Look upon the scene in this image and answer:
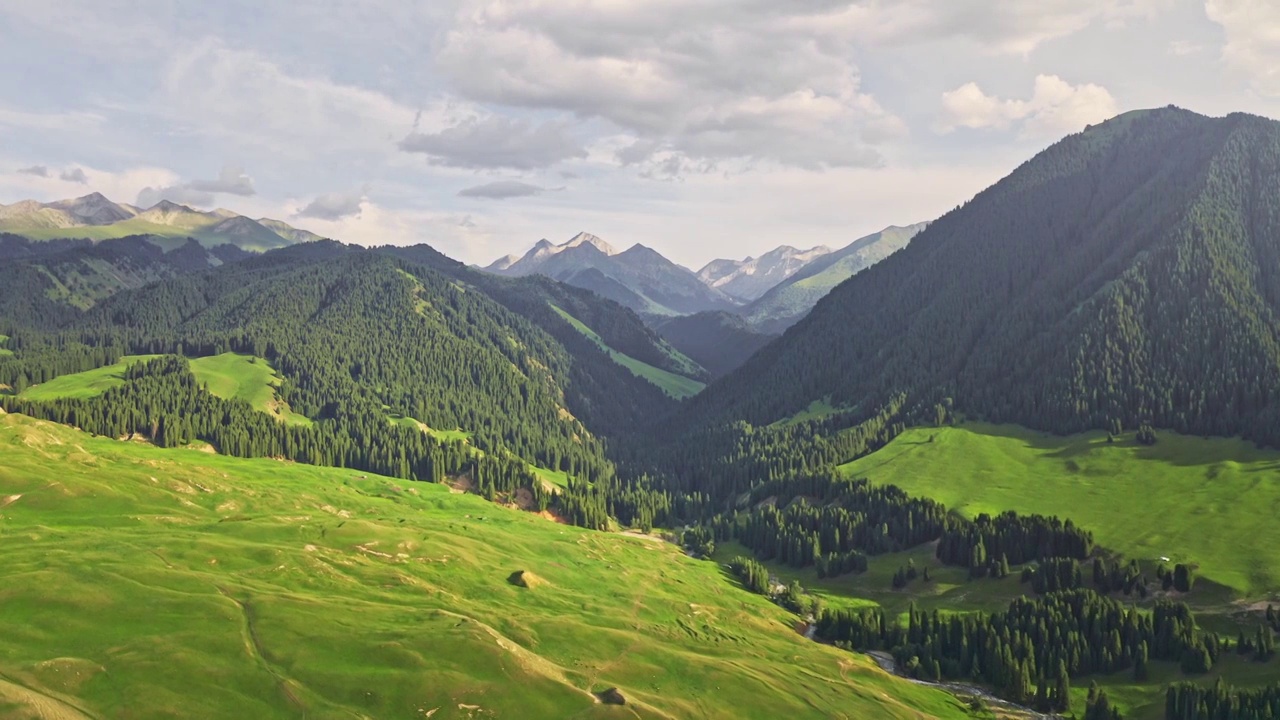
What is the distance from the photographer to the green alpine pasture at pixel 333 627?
105 metres

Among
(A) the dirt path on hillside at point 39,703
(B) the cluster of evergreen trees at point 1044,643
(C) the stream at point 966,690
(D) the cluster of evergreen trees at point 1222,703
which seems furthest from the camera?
(B) the cluster of evergreen trees at point 1044,643

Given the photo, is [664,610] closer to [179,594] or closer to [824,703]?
[824,703]

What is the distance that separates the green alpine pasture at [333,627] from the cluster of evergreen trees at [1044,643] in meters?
15.5

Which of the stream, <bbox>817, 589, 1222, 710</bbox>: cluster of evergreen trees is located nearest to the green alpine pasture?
the stream

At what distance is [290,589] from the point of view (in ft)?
465

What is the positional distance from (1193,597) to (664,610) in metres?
118

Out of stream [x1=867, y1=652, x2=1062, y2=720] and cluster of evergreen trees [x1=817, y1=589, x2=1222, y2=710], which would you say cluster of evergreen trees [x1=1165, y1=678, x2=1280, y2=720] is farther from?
stream [x1=867, y1=652, x2=1062, y2=720]

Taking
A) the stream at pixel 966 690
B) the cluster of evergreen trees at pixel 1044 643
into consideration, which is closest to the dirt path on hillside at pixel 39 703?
the stream at pixel 966 690

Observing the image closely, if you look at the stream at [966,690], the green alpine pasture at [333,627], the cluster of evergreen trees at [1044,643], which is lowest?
the stream at [966,690]

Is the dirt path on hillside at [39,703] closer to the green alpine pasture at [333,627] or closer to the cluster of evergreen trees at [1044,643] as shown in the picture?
the green alpine pasture at [333,627]

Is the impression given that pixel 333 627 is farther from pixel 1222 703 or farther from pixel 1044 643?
pixel 1222 703

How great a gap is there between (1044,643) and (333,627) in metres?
139

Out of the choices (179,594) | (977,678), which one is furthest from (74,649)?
(977,678)

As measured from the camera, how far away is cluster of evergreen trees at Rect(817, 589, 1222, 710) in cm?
15912
